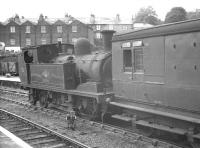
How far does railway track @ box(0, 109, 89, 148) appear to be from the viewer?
8.30m

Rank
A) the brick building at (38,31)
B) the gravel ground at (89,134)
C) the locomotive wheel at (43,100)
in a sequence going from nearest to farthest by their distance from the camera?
1. the gravel ground at (89,134)
2. the locomotive wheel at (43,100)
3. the brick building at (38,31)

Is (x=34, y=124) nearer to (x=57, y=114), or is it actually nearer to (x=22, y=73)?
(x=57, y=114)

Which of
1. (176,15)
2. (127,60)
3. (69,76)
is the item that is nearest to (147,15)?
(176,15)

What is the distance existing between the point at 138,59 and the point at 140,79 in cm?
56

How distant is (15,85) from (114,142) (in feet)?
62.5

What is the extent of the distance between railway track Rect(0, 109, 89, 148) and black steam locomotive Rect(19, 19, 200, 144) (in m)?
1.75

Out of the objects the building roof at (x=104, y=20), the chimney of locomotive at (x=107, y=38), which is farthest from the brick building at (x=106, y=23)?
the chimney of locomotive at (x=107, y=38)

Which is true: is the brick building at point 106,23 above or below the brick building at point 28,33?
above

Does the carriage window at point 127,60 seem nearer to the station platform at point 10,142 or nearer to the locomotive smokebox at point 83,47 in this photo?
the locomotive smokebox at point 83,47

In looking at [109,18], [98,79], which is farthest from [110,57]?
[109,18]

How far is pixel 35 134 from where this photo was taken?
31.3 ft

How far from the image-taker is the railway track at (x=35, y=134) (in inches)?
327

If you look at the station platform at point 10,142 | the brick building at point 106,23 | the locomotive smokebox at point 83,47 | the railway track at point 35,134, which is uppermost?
the brick building at point 106,23

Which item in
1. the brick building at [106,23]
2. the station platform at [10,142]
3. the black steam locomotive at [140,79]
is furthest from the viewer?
the brick building at [106,23]
